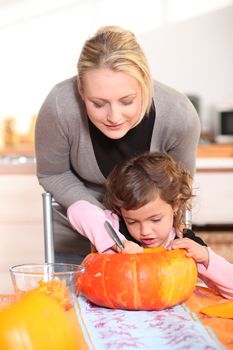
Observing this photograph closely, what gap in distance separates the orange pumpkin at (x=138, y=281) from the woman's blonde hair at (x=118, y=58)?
0.33 metres

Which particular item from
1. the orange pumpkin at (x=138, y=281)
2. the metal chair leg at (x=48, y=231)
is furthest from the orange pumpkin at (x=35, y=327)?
the metal chair leg at (x=48, y=231)

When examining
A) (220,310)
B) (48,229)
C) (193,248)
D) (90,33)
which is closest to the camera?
(220,310)

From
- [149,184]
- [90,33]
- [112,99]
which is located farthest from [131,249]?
[90,33]

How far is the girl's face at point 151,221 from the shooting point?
4.23 ft

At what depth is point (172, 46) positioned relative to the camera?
4.15 meters

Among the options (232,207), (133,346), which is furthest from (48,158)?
(232,207)

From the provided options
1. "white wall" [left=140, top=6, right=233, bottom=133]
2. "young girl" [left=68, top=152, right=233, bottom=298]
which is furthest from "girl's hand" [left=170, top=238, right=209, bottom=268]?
"white wall" [left=140, top=6, right=233, bottom=133]

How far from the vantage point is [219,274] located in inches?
48.6

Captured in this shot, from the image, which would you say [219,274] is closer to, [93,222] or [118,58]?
[93,222]

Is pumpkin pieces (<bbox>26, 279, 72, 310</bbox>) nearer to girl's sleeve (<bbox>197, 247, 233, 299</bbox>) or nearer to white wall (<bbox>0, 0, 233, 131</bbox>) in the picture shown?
girl's sleeve (<bbox>197, 247, 233, 299</bbox>)

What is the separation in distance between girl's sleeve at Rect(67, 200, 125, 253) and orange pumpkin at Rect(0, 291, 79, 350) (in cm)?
48

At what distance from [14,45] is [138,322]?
3.30m

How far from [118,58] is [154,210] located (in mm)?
298

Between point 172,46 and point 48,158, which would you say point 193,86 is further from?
point 48,158
